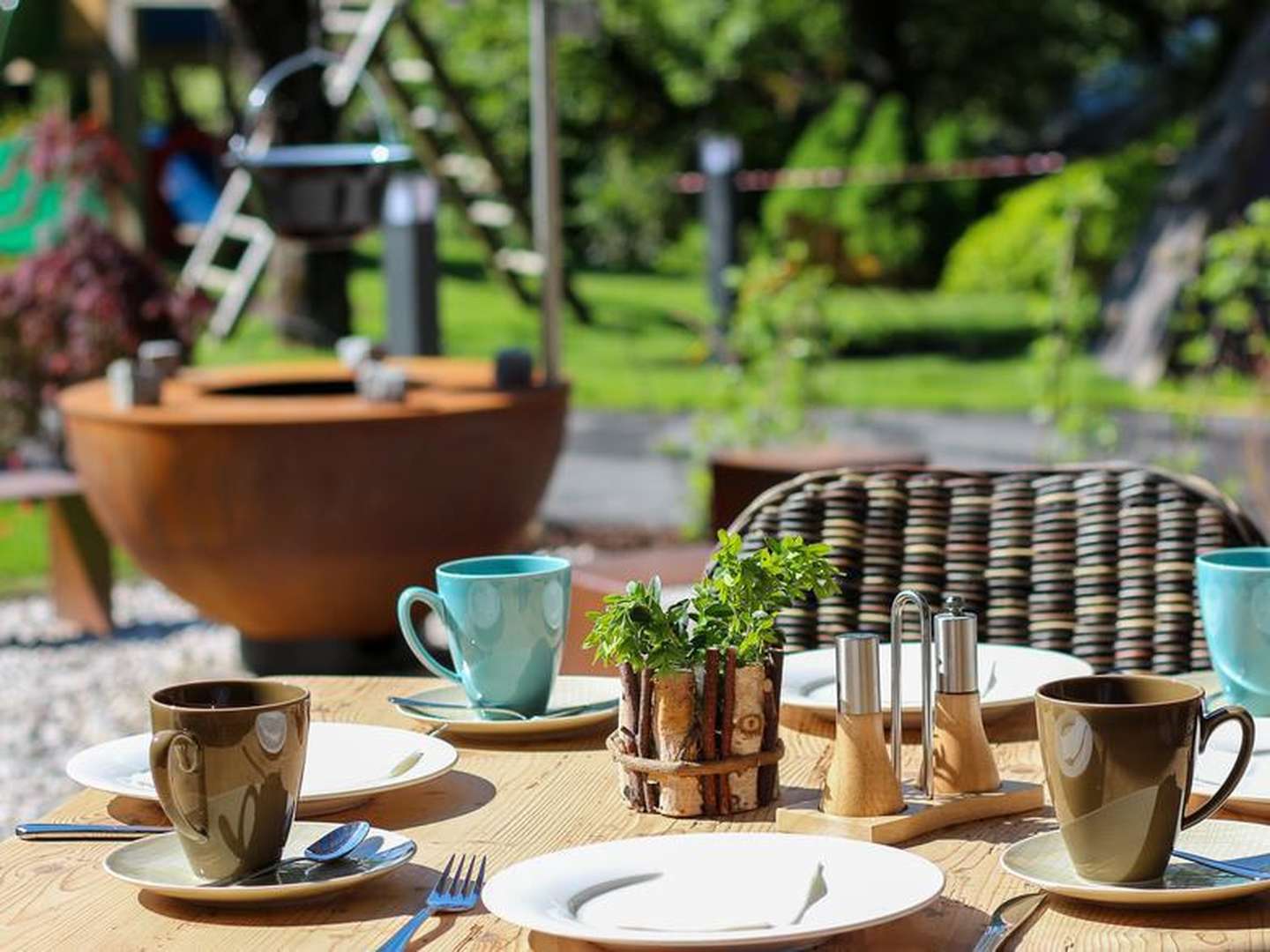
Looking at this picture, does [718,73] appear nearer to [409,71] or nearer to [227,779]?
[409,71]

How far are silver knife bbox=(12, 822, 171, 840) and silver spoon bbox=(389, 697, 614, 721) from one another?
37cm

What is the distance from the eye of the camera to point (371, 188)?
5.29 meters

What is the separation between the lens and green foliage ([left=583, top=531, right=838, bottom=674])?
160 centimetres

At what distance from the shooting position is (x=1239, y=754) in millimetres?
1412

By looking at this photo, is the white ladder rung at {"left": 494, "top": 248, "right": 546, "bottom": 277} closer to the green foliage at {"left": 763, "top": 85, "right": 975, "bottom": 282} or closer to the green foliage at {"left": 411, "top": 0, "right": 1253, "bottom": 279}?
the green foliage at {"left": 763, "top": 85, "right": 975, "bottom": 282}

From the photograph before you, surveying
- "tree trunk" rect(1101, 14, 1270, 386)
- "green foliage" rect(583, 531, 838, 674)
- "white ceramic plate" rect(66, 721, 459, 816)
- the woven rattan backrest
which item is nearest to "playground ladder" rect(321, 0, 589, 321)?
"tree trunk" rect(1101, 14, 1270, 386)

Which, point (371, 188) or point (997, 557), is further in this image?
point (371, 188)

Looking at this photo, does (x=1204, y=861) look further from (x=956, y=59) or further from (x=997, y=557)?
(x=956, y=59)

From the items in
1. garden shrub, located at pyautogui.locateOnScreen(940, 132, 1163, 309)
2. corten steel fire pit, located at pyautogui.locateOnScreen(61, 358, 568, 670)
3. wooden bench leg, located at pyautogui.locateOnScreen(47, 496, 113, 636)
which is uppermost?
garden shrub, located at pyautogui.locateOnScreen(940, 132, 1163, 309)

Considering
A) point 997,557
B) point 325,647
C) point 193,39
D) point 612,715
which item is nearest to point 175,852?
point 612,715

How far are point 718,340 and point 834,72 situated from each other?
1103 cm

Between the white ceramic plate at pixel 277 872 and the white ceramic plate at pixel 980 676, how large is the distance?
524 millimetres

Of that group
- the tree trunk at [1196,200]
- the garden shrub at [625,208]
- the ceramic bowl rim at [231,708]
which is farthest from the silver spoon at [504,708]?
the garden shrub at [625,208]

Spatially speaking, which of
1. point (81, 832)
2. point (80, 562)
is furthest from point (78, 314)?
point (81, 832)
